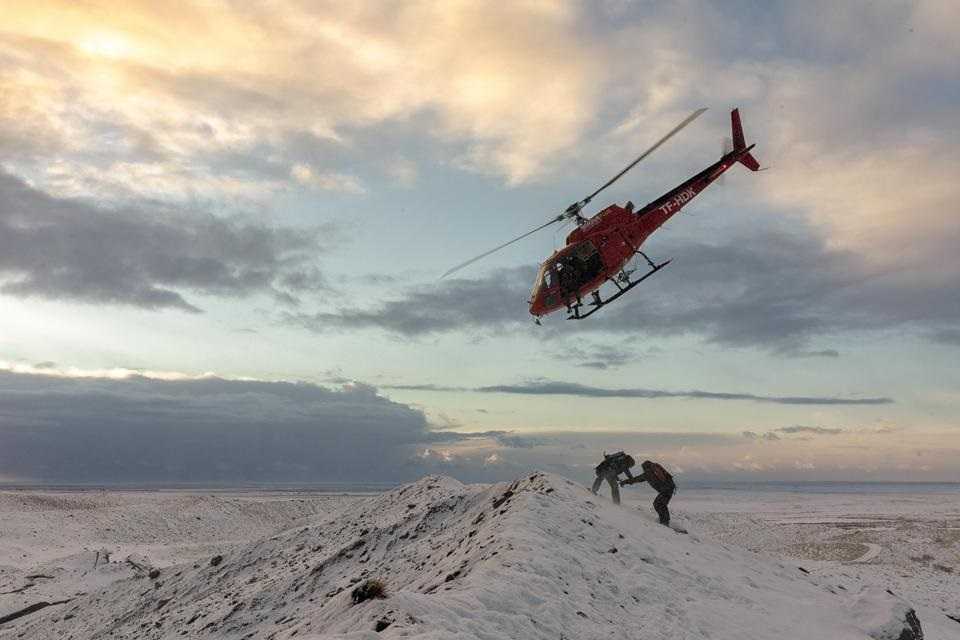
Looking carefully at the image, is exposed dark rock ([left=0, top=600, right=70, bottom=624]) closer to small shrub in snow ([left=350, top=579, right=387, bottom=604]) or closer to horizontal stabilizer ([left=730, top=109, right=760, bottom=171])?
small shrub in snow ([left=350, top=579, right=387, bottom=604])

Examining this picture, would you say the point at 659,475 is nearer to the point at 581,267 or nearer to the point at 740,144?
the point at 581,267

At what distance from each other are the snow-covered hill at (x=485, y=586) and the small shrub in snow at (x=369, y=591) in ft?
0.46

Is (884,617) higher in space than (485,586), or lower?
lower

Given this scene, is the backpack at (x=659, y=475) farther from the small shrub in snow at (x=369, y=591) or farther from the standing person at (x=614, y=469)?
the small shrub in snow at (x=369, y=591)

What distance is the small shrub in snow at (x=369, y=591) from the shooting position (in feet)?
31.1

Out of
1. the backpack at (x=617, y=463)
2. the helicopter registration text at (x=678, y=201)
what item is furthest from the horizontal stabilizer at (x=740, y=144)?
the backpack at (x=617, y=463)

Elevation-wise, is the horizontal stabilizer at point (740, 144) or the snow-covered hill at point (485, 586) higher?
the horizontal stabilizer at point (740, 144)

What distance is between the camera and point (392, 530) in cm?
1652

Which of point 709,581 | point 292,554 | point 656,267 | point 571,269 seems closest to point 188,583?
point 292,554

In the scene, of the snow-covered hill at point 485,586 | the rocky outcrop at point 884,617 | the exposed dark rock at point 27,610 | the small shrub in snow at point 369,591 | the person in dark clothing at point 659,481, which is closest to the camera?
A: the small shrub in snow at point 369,591

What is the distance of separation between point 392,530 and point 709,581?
7397 millimetres

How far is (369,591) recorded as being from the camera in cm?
961

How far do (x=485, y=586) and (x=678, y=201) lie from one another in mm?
25697

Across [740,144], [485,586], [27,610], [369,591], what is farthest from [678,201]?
[27,610]
